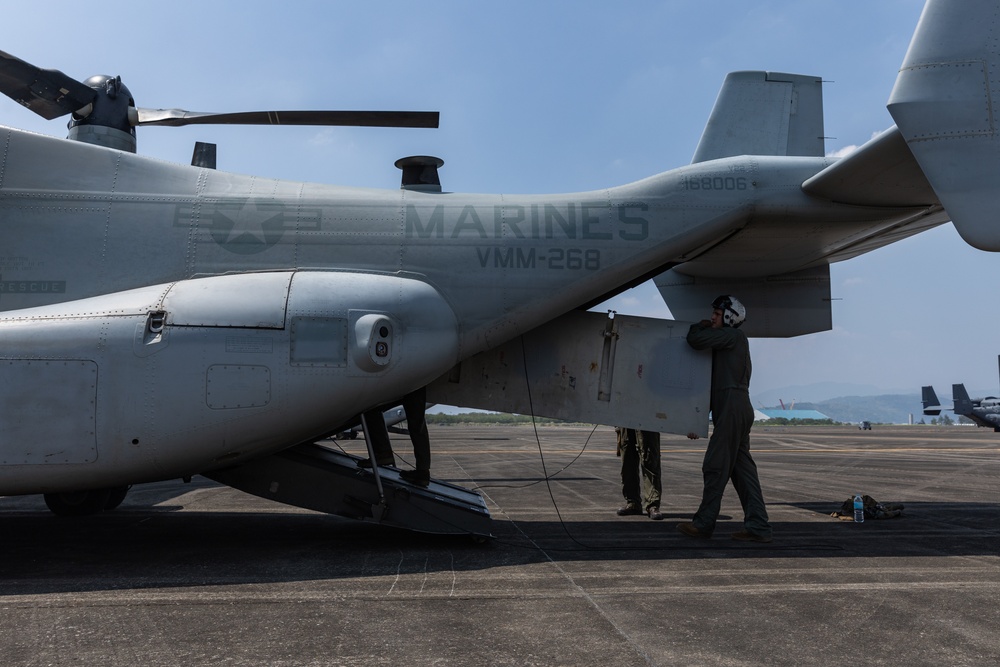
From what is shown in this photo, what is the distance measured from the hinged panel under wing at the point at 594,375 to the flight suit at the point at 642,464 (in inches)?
54.8

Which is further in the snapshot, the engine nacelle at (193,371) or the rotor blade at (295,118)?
the rotor blade at (295,118)

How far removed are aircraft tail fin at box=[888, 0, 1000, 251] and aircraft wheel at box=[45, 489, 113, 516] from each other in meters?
9.84

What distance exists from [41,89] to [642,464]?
26.0 feet

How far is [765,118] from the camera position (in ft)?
26.1

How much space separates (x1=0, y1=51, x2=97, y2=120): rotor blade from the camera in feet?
21.2

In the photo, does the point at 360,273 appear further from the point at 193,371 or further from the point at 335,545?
the point at 335,545

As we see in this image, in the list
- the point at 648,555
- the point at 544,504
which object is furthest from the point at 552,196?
the point at 544,504

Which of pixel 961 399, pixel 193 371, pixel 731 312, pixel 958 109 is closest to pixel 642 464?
pixel 731 312

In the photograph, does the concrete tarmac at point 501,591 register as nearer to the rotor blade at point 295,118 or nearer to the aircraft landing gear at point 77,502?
the aircraft landing gear at point 77,502

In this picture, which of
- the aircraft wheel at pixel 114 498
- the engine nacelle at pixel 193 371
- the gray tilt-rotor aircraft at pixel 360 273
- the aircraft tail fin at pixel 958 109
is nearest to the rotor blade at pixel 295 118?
the gray tilt-rotor aircraft at pixel 360 273

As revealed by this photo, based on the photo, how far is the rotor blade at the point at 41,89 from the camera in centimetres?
647

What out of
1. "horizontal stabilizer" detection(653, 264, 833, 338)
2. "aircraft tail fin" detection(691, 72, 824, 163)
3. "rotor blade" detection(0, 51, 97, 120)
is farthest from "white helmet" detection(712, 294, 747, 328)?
"rotor blade" detection(0, 51, 97, 120)

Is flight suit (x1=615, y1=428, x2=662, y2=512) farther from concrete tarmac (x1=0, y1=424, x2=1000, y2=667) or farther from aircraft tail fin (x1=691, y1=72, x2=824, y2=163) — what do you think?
aircraft tail fin (x1=691, y1=72, x2=824, y2=163)

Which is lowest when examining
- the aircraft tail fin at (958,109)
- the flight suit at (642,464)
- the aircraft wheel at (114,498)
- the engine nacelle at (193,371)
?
the aircraft wheel at (114,498)
